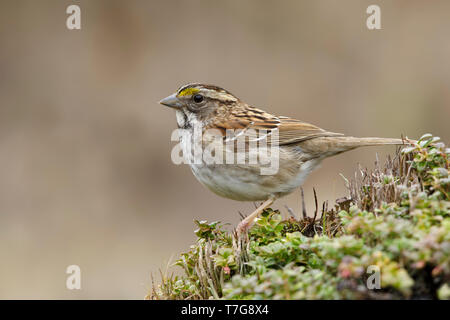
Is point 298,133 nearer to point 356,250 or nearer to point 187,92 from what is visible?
point 187,92

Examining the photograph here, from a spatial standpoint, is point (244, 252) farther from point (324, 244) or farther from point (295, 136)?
point (295, 136)

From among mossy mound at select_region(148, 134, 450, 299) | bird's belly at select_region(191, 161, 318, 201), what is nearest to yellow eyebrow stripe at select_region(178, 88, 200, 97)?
bird's belly at select_region(191, 161, 318, 201)

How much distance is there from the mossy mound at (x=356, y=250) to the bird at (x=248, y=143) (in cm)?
78

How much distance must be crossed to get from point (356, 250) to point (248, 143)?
86.9 inches

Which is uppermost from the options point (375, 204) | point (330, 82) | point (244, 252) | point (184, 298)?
point (330, 82)

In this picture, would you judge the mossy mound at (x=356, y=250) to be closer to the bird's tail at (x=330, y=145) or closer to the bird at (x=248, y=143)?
the bird at (x=248, y=143)

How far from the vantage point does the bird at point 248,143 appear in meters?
4.04

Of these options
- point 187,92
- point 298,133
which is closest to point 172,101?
point 187,92

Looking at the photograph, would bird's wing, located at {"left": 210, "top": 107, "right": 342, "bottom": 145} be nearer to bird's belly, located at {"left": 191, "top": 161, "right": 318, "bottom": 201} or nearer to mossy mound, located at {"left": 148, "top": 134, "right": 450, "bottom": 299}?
bird's belly, located at {"left": 191, "top": 161, "right": 318, "bottom": 201}

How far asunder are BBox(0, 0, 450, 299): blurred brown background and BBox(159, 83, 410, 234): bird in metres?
2.63

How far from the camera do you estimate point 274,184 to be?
4141mm
